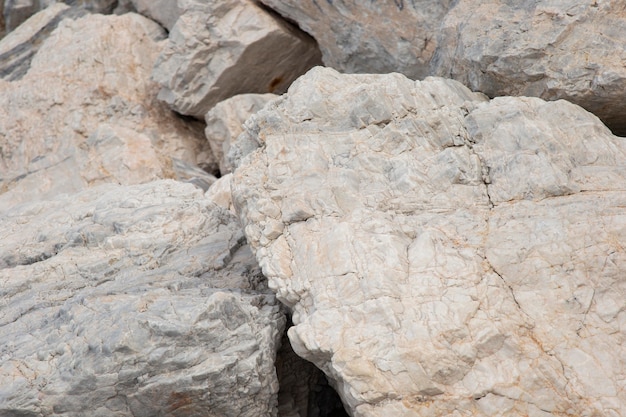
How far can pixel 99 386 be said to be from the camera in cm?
465

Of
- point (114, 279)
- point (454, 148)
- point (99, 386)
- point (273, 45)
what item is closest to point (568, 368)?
point (454, 148)

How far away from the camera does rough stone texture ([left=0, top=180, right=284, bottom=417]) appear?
466 centimetres

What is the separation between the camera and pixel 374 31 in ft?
28.1

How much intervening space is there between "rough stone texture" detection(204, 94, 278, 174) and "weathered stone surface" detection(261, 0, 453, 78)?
1140 mm

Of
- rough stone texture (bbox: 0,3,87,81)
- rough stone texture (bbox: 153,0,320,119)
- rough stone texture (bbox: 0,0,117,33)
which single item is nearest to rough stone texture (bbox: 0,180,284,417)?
rough stone texture (bbox: 153,0,320,119)

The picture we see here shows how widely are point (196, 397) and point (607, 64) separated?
4461 millimetres

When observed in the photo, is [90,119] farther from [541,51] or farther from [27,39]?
[541,51]

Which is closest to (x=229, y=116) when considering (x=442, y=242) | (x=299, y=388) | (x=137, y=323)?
(x=299, y=388)

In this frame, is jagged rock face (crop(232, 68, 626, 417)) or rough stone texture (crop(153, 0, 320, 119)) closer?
jagged rock face (crop(232, 68, 626, 417))

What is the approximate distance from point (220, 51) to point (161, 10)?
2.00m

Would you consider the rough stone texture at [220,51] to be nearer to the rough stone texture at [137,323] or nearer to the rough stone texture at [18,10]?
the rough stone texture at [137,323]

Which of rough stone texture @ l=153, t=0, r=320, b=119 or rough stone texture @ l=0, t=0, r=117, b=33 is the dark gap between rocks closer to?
rough stone texture @ l=153, t=0, r=320, b=119

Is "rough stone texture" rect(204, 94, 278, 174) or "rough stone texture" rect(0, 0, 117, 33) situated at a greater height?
"rough stone texture" rect(0, 0, 117, 33)

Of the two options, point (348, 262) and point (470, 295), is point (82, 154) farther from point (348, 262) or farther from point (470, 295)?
point (470, 295)
